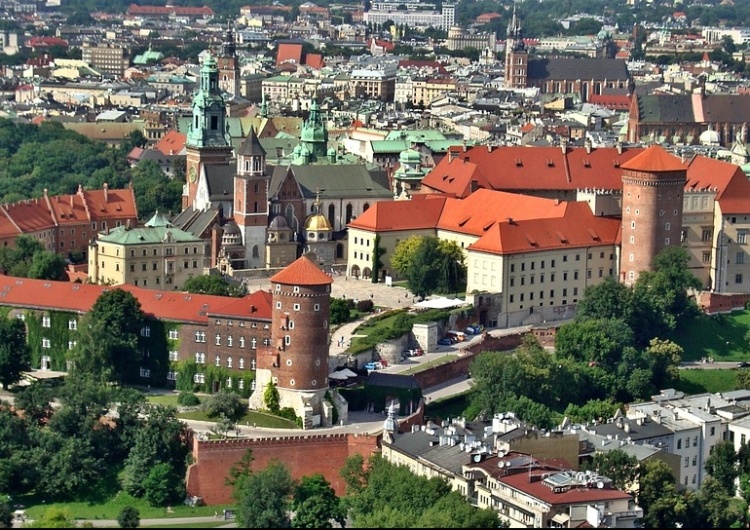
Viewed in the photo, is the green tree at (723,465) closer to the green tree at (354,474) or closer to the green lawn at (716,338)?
the green tree at (354,474)

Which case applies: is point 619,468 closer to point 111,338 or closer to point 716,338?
point 111,338

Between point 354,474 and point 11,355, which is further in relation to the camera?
point 11,355

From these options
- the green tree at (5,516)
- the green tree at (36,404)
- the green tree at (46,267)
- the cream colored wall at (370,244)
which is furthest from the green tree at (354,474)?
the cream colored wall at (370,244)

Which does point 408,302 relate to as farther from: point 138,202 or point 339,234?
point 138,202

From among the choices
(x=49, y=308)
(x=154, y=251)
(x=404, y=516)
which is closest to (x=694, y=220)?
(x=154, y=251)

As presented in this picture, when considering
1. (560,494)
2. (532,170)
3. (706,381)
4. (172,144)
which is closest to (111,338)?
(560,494)
